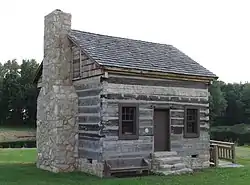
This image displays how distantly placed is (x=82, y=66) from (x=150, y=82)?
316 cm

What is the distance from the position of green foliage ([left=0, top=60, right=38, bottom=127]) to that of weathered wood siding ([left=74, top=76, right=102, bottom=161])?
42934 mm

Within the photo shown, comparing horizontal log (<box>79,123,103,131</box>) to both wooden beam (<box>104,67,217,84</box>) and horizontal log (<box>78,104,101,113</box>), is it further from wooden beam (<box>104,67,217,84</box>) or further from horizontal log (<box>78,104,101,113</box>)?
wooden beam (<box>104,67,217,84</box>)

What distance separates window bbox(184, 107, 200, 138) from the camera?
62.1 ft

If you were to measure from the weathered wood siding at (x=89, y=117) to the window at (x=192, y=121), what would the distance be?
481cm

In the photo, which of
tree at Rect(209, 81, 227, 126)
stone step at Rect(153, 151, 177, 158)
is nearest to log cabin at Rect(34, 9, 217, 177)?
stone step at Rect(153, 151, 177, 158)

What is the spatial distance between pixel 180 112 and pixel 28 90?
45.1 metres

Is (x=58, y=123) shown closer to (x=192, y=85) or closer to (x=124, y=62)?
(x=124, y=62)

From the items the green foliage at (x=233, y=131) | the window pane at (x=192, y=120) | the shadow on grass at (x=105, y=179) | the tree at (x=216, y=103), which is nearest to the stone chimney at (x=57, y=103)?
the shadow on grass at (x=105, y=179)

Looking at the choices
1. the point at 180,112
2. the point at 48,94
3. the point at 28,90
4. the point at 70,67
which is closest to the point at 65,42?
the point at 70,67

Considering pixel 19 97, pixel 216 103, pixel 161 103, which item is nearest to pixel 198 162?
pixel 161 103

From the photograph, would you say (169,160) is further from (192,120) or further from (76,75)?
(76,75)

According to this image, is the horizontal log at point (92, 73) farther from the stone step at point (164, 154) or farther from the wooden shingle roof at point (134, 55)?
the stone step at point (164, 154)

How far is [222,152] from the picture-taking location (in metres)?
21.8

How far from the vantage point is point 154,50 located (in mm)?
20359
